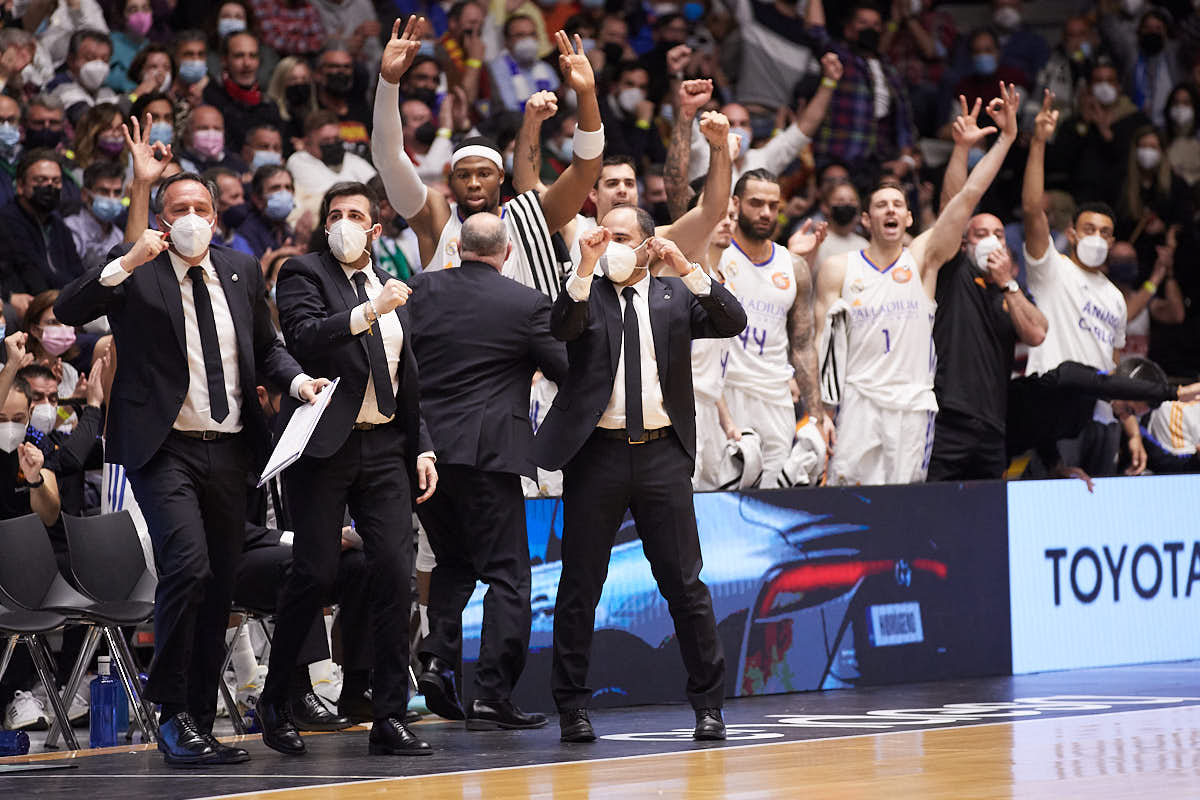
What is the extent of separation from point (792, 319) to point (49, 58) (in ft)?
17.0

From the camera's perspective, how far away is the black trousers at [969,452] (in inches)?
401

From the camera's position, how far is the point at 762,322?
Result: 951cm

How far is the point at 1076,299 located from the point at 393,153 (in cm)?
459

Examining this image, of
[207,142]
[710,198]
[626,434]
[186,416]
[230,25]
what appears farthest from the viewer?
[230,25]

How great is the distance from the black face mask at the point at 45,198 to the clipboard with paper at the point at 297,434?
4.07 m

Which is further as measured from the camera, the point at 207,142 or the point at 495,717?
the point at 207,142

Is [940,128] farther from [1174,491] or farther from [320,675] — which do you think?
[320,675]

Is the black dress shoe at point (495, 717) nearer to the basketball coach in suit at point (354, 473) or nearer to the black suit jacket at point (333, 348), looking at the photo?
the basketball coach in suit at point (354, 473)

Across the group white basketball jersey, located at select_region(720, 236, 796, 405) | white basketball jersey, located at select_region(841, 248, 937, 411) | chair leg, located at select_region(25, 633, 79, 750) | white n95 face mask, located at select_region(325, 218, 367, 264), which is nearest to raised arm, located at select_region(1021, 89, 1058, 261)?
white basketball jersey, located at select_region(841, 248, 937, 411)

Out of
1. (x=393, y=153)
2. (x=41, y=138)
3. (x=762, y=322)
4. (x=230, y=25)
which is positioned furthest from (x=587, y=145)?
(x=230, y=25)

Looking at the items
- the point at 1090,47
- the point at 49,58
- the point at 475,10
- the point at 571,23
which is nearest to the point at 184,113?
the point at 49,58

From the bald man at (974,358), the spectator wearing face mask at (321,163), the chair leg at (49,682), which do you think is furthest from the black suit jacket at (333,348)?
the spectator wearing face mask at (321,163)

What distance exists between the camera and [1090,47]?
16.4 m

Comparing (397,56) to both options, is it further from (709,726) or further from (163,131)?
(163,131)
